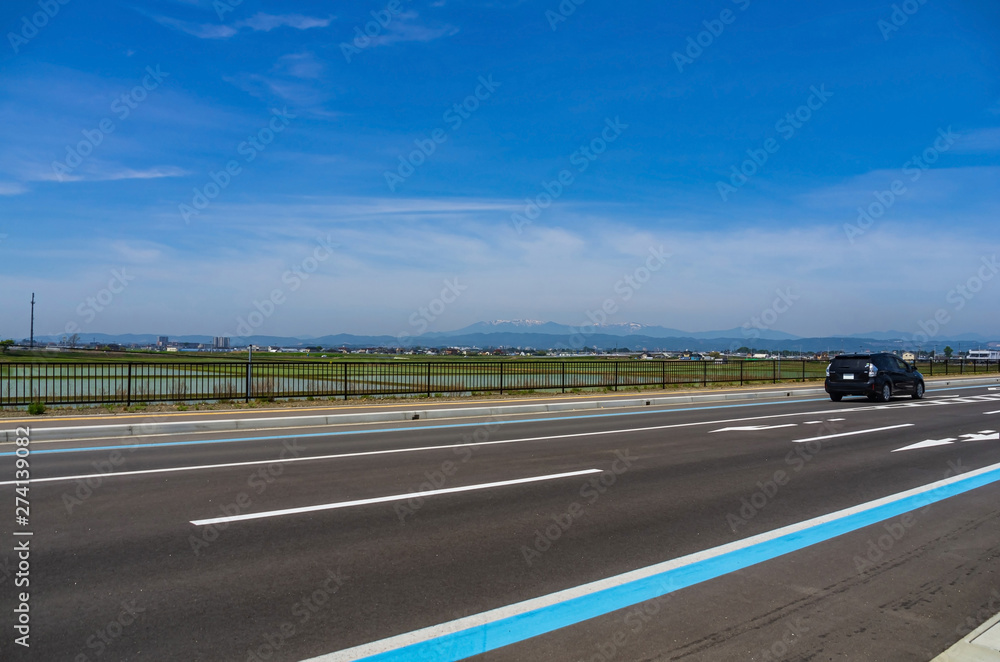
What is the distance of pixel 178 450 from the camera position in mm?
10680

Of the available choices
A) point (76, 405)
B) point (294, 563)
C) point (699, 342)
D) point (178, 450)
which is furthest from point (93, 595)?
point (699, 342)

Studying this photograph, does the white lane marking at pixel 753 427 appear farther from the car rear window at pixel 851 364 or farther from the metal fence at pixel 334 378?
the metal fence at pixel 334 378

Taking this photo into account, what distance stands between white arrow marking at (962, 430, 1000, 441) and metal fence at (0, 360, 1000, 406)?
41.6ft

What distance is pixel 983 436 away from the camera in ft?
43.2

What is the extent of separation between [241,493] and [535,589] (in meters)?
4.24

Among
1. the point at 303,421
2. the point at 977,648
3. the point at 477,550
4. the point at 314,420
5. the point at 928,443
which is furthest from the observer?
the point at 314,420

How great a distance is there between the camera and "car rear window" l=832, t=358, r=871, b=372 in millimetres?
21469

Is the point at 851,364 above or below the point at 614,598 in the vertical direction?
above

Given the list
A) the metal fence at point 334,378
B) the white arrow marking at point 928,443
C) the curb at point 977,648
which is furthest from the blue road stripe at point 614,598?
the metal fence at point 334,378

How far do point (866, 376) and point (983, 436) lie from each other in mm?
8364

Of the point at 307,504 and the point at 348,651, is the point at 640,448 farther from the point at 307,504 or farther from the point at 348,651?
the point at 348,651

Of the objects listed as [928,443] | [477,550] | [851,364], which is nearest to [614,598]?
[477,550]

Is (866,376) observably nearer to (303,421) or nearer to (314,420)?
(314,420)

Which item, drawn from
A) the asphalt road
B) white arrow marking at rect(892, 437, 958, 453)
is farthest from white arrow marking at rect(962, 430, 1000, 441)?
the asphalt road
